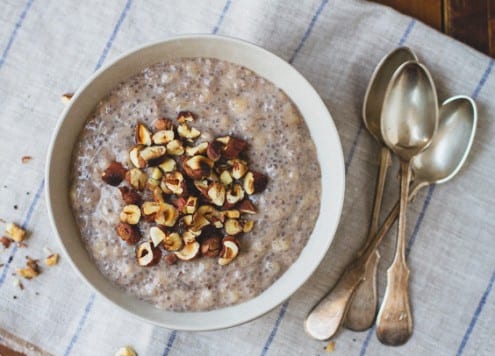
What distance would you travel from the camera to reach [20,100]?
5.57 ft

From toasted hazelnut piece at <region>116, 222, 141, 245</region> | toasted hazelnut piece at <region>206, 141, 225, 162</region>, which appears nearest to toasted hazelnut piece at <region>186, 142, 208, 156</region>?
toasted hazelnut piece at <region>206, 141, 225, 162</region>

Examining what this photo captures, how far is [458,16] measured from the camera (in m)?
1.76

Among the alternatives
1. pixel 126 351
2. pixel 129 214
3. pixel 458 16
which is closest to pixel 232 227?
pixel 129 214

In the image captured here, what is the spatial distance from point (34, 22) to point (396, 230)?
3.72 feet

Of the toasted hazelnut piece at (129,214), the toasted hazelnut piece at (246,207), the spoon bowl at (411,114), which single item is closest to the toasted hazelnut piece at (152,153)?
the toasted hazelnut piece at (129,214)

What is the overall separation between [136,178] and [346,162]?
58cm

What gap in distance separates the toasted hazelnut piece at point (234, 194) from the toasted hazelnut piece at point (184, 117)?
188mm

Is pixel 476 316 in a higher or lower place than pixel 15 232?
higher

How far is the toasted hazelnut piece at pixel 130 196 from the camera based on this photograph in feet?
4.74

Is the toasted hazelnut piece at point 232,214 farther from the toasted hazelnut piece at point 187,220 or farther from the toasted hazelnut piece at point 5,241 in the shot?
the toasted hazelnut piece at point 5,241

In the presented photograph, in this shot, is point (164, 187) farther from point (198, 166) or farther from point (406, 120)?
point (406, 120)

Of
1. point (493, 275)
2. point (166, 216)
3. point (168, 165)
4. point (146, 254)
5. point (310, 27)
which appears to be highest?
point (310, 27)

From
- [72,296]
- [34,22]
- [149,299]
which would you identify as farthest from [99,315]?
[34,22]

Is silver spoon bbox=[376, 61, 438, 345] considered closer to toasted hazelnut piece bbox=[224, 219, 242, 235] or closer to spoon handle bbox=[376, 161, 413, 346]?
spoon handle bbox=[376, 161, 413, 346]
